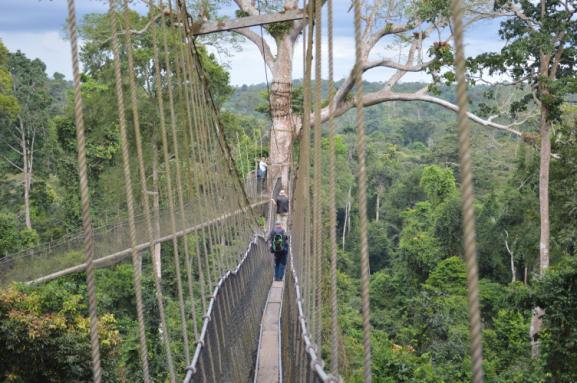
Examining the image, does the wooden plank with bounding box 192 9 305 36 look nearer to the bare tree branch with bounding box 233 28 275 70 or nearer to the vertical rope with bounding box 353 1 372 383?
the vertical rope with bounding box 353 1 372 383

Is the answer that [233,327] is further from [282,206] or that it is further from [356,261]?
[356,261]

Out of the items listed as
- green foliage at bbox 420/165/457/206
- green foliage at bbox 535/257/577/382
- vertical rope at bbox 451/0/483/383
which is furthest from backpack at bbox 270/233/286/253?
green foliage at bbox 420/165/457/206

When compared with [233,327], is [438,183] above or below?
below

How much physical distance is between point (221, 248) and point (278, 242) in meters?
0.60

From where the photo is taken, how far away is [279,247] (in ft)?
17.6

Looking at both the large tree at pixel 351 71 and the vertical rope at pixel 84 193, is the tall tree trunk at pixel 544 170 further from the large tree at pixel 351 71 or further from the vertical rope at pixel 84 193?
the vertical rope at pixel 84 193

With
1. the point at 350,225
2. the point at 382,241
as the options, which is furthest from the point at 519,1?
the point at 350,225

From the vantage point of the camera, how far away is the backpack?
522 cm

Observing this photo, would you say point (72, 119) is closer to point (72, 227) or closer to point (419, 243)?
point (72, 227)

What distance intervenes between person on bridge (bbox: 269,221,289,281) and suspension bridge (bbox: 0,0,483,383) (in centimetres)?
13

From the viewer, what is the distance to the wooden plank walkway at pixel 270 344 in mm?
3879

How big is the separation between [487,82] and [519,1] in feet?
3.07

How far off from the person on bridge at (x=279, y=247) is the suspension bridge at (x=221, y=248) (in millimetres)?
131

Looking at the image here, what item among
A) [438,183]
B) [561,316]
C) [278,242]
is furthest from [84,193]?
[438,183]
